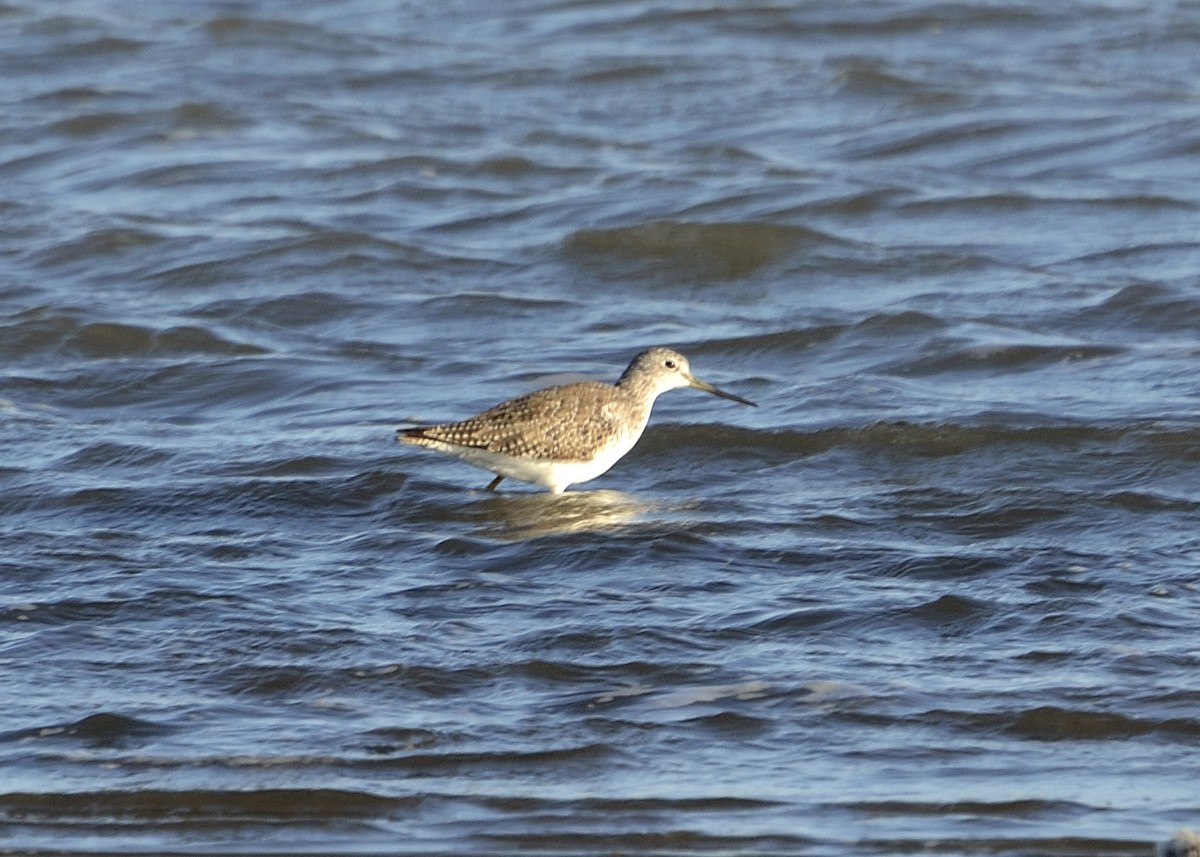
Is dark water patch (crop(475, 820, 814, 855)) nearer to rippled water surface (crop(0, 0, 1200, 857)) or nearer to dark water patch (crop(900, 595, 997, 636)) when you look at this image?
rippled water surface (crop(0, 0, 1200, 857))

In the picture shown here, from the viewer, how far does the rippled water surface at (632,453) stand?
219 inches

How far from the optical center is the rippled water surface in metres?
5.55

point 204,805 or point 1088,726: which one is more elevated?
point 204,805

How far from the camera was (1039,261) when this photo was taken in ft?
39.2

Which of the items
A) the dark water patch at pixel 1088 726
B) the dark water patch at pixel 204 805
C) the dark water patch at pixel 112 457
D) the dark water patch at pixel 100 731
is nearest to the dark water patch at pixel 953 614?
the dark water patch at pixel 1088 726

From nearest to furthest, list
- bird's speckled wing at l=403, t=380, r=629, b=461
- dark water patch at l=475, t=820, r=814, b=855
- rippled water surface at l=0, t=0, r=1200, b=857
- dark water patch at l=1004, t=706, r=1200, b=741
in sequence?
1. dark water patch at l=475, t=820, r=814, b=855
2. rippled water surface at l=0, t=0, r=1200, b=857
3. dark water patch at l=1004, t=706, r=1200, b=741
4. bird's speckled wing at l=403, t=380, r=629, b=461

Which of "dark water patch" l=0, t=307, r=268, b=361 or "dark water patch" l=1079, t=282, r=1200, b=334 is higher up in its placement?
"dark water patch" l=0, t=307, r=268, b=361

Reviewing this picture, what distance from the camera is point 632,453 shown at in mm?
9422

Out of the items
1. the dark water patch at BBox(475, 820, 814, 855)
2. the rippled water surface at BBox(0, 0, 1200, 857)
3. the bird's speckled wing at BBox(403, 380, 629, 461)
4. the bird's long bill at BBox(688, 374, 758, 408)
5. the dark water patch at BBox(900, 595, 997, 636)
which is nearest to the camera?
the dark water patch at BBox(475, 820, 814, 855)

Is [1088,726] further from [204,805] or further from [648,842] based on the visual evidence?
[204,805]

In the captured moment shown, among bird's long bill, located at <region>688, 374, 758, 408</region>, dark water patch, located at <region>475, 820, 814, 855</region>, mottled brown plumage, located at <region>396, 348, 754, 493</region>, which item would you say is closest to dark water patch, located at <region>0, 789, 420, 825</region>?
dark water patch, located at <region>475, 820, 814, 855</region>

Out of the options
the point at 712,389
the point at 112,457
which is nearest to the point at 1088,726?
the point at 712,389

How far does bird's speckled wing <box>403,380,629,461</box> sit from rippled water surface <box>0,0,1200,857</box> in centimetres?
26

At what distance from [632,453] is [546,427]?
3.46 ft
